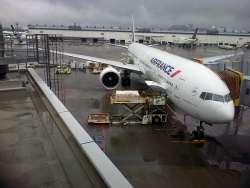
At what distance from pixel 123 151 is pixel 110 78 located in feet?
31.1

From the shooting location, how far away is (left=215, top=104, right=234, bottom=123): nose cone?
32.0ft

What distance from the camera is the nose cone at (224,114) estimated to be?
9764 millimetres

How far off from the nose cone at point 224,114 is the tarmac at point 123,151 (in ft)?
5.73

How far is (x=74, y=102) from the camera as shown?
1703 centimetres

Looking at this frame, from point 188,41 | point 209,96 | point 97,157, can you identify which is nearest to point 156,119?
point 209,96

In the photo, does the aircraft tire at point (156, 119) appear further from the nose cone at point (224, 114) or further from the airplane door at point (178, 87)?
the nose cone at point (224, 114)

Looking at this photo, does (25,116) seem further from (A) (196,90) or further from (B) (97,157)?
(A) (196,90)

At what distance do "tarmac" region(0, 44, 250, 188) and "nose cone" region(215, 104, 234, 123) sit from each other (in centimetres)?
175

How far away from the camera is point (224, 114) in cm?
978

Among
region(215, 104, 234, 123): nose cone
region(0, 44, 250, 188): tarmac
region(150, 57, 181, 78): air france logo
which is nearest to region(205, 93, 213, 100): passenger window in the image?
region(215, 104, 234, 123): nose cone

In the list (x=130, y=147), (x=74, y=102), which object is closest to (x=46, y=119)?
(x=130, y=147)

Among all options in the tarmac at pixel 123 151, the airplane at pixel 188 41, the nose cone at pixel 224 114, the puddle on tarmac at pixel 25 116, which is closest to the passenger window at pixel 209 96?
the nose cone at pixel 224 114

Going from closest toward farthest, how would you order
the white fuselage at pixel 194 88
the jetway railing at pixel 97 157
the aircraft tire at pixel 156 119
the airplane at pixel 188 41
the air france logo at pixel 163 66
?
the jetway railing at pixel 97 157
the white fuselage at pixel 194 88
the air france logo at pixel 163 66
the aircraft tire at pixel 156 119
the airplane at pixel 188 41

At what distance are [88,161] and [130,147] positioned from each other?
6747 mm
